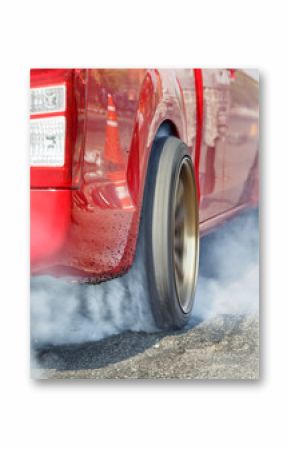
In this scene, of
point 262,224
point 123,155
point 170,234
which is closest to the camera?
point 123,155

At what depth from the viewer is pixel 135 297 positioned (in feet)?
8.91

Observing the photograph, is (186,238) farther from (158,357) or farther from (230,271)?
(158,357)

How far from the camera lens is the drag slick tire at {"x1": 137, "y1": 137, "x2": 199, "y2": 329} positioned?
8.57 ft

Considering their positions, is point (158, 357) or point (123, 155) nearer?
point (123, 155)

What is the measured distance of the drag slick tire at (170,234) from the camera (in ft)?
8.57

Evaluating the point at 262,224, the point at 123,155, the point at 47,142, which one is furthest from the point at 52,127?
the point at 262,224

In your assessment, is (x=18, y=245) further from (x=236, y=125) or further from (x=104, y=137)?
(x=236, y=125)

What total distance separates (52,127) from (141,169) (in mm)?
340

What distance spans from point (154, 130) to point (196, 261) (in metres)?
0.57

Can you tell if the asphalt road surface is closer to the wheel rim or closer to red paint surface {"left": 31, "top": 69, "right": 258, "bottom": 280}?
the wheel rim

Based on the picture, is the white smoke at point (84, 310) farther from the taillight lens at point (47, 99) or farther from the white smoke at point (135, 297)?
the taillight lens at point (47, 99)

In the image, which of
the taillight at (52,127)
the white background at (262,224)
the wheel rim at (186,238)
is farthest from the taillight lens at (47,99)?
the wheel rim at (186,238)

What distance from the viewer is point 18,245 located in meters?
2.77
